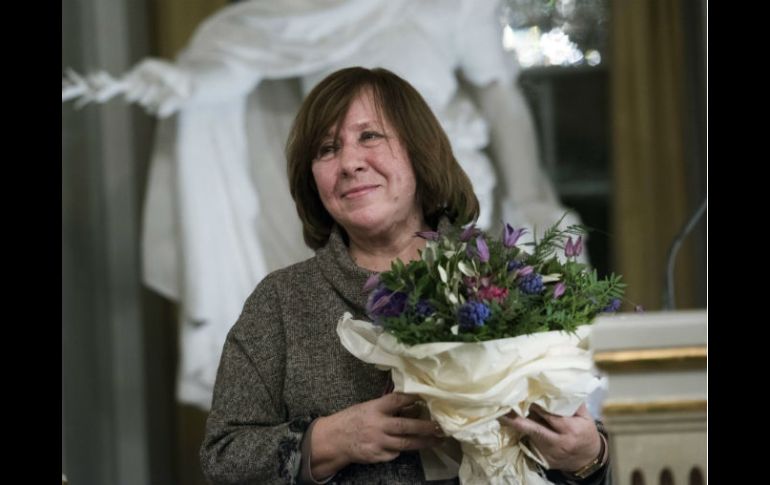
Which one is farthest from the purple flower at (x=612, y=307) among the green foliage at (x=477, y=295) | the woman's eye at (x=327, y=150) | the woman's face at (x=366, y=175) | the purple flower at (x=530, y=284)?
the woman's eye at (x=327, y=150)

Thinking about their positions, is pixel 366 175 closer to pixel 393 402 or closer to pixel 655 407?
pixel 393 402

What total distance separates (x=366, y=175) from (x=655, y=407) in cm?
71

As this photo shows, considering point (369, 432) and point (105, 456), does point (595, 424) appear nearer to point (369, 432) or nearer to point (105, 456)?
point (369, 432)

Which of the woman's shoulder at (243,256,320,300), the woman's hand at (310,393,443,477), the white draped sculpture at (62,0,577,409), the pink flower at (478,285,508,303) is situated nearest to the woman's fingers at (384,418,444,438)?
the woman's hand at (310,393,443,477)

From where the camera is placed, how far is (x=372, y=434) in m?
1.53

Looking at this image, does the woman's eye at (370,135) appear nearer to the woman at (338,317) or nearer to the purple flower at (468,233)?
the woman at (338,317)

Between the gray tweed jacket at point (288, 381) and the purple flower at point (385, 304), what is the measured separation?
9.1 inches

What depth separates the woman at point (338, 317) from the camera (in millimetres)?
1554

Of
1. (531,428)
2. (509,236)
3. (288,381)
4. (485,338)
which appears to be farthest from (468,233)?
(288,381)

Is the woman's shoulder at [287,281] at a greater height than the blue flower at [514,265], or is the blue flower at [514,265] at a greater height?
the blue flower at [514,265]

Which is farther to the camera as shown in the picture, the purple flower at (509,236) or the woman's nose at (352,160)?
the woman's nose at (352,160)

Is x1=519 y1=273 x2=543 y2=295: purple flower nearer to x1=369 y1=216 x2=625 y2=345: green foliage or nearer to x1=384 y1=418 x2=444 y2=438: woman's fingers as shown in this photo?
x1=369 y1=216 x2=625 y2=345: green foliage

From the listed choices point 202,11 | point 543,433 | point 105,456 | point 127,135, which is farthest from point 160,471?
point 543,433
